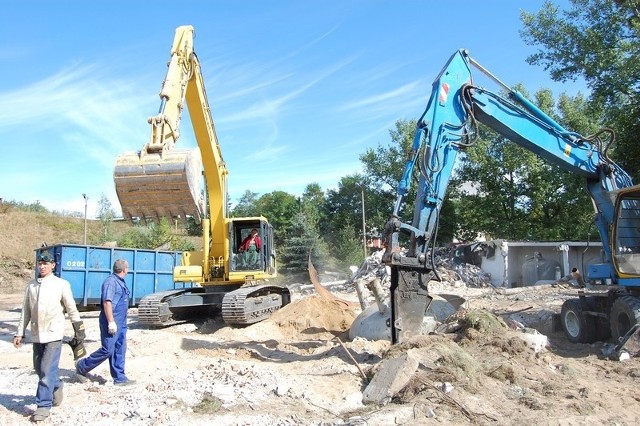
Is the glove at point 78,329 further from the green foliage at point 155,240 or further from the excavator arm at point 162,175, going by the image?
the green foliage at point 155,240

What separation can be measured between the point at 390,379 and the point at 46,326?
3.71m

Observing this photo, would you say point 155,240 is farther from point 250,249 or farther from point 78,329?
point 78,329

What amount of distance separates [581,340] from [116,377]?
24.9 ft

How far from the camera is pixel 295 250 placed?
39.2 meters

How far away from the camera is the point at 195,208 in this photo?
9.72 metres

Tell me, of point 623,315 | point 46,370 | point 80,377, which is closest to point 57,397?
point 46,370

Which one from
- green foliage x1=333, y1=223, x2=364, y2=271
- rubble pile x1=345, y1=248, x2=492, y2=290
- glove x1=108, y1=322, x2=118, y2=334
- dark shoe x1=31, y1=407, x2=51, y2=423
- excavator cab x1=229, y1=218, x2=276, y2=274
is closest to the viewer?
dark shoe x1=31, y1=407, x2=51, y2=423

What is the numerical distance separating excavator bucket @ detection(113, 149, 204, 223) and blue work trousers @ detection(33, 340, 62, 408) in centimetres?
376

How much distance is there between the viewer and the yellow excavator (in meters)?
9.32

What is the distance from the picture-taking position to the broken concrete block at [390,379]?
6.25 metres

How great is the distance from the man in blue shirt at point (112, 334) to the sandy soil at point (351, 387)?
22 centimetres

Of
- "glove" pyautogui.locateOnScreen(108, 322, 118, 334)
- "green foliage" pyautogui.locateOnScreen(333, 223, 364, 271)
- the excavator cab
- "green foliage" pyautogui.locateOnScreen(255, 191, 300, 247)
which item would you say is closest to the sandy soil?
"glove" pyautogui.locateOnScreen(108, 322, 118, 334)

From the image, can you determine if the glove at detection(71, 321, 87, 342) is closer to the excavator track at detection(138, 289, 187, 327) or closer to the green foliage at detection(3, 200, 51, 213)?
the excavator track at detection(138, 289, 187, 327)

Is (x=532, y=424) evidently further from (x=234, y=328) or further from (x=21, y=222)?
(x=21, y=222)
